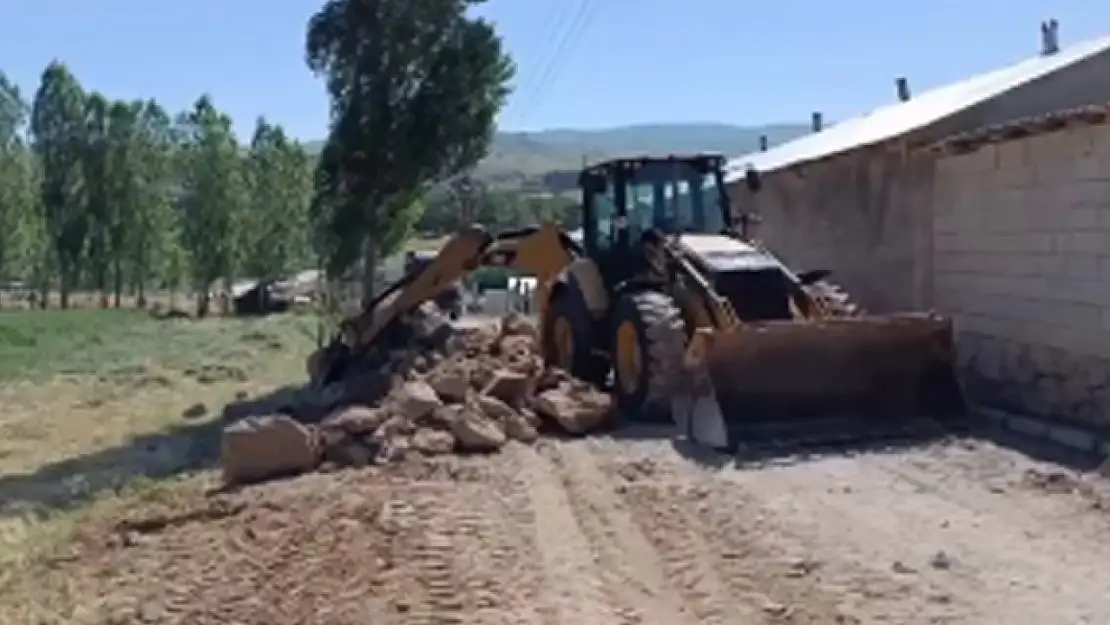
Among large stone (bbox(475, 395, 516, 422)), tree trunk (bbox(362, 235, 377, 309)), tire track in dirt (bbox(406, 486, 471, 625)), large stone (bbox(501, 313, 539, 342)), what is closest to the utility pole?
tree trunk (bbox(362, 235, 377, 309))

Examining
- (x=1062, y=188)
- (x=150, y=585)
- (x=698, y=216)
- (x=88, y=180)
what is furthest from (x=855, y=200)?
(x=88, y=180)

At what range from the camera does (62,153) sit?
54062 millimetres

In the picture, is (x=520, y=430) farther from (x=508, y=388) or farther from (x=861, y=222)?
(x=861, y=222)

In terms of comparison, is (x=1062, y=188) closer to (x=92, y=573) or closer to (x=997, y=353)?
(x=997, y=353)

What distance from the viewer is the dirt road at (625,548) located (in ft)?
21.4

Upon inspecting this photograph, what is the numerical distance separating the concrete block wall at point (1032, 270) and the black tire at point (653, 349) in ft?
9.87

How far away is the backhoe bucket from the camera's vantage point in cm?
1077

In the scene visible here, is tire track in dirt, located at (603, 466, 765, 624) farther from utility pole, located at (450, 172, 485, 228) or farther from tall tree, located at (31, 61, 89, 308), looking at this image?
tall tree, located at (31, 61, 89, 308)

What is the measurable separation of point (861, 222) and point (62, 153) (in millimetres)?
44039

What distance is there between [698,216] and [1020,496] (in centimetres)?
552

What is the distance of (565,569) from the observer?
7.22m

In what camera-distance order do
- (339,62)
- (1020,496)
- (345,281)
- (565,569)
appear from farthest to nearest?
(345,281) → (339,62) → (1020,496) → (565,569)

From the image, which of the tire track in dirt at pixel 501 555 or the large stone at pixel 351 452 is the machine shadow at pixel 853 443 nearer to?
the tire track in dirt at pixel 501 555

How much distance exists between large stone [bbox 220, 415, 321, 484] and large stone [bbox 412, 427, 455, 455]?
0.86m
